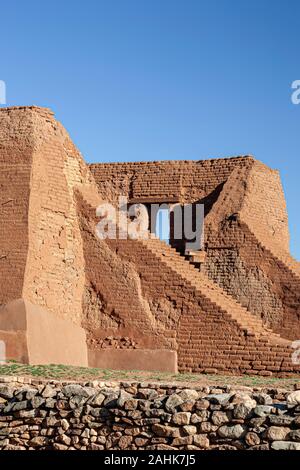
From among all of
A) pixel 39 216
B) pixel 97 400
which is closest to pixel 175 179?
pixel 39 216

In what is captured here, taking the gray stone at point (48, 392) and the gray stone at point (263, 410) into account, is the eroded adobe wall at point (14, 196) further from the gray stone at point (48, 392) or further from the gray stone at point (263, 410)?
the gray stone at point (263, 410)

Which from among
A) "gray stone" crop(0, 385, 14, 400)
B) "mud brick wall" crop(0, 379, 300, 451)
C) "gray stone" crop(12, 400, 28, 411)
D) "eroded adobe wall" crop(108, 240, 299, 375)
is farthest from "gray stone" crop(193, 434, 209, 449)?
"eroded adobe wall" crop(108, 240, 299, 375)

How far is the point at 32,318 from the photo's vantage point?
17312 mm

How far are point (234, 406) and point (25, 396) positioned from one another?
2671 millimetres

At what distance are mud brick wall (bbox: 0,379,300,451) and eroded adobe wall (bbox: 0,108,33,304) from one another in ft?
23.5

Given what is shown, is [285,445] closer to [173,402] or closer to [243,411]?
[243,411]

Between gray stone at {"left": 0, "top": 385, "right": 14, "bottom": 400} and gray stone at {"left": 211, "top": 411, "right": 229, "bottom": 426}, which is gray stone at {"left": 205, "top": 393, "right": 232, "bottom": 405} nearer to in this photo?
gray stone at {"left": 211, "top": 411, "right": 229, "bottom": 426}

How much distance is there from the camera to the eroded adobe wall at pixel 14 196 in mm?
17828

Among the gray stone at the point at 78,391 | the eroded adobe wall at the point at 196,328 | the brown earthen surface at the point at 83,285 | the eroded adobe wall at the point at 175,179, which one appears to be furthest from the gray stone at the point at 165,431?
the eroded adobe wall at the point at 175,179

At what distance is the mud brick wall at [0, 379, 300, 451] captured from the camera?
338 inches

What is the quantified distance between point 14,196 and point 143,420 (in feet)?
32.5

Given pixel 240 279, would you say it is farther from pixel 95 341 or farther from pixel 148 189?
pixel 95 341

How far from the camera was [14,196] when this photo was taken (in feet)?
60.5
